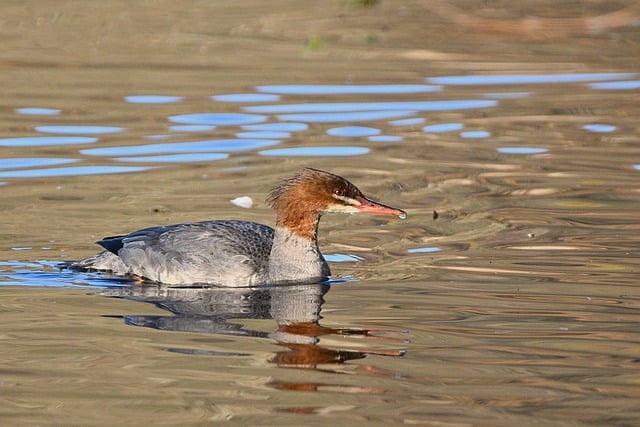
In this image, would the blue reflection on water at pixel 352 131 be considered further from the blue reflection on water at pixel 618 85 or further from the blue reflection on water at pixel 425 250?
Answer: the blue reflection on water at pixel 425 250

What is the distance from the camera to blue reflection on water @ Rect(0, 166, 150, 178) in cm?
1351

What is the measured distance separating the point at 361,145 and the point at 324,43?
22.0 ft

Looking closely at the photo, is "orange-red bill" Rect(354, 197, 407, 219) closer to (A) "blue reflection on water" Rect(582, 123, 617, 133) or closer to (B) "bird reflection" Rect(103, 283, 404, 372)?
(B) "bird reflection" Rect(103, 283, 404, 372)

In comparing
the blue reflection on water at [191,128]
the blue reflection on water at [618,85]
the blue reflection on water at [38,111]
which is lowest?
the blue reflection on water at [191,128]

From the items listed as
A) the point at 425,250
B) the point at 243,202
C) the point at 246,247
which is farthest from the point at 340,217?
the point at 246,247

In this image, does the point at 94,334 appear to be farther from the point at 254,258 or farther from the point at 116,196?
the point at 116,196

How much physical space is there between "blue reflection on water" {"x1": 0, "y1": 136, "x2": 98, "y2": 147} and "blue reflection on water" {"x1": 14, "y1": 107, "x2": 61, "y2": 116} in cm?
125

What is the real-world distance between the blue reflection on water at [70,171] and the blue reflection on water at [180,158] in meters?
0.37

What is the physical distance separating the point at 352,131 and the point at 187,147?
6.44 ft

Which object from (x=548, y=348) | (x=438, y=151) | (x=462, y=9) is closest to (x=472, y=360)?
(x=548, y=348)

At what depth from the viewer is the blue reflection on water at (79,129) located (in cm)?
1553

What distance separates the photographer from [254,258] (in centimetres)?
1019

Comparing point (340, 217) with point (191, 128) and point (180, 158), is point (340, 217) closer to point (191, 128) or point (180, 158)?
point (180, 158)

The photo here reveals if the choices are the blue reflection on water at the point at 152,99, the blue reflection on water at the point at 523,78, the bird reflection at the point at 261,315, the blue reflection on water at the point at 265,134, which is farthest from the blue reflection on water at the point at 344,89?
the bird reflection at the point at 261,315
